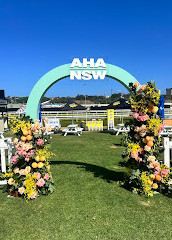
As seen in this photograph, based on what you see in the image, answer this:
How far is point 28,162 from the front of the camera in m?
4.66

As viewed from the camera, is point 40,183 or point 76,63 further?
point 76,63

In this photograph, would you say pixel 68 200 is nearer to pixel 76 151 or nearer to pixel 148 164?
pixel 148 164

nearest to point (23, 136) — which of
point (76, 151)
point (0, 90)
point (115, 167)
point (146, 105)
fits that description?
point (146, 105)

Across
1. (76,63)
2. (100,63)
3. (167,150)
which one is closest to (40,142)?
(76,63)

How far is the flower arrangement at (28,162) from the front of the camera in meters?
4.45

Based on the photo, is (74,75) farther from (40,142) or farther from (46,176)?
(46,176)

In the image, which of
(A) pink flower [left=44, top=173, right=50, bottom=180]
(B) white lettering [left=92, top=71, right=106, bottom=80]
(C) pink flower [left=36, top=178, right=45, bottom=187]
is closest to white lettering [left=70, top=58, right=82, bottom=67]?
(B) white lettering [left=92, top=71, right=106, bottom=80]

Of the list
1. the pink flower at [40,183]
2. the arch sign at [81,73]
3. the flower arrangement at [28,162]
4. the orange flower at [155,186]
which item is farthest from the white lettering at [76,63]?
the orange flower at [155,186]

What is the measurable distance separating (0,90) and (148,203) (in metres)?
30.4

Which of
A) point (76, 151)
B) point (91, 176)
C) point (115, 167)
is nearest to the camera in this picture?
point (91, 176)

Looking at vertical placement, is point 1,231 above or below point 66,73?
below

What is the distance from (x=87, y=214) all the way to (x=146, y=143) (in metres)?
1.98

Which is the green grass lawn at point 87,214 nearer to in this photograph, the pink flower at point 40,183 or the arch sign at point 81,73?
the pink flower at point 40,183

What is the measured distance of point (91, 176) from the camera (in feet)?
19.2
